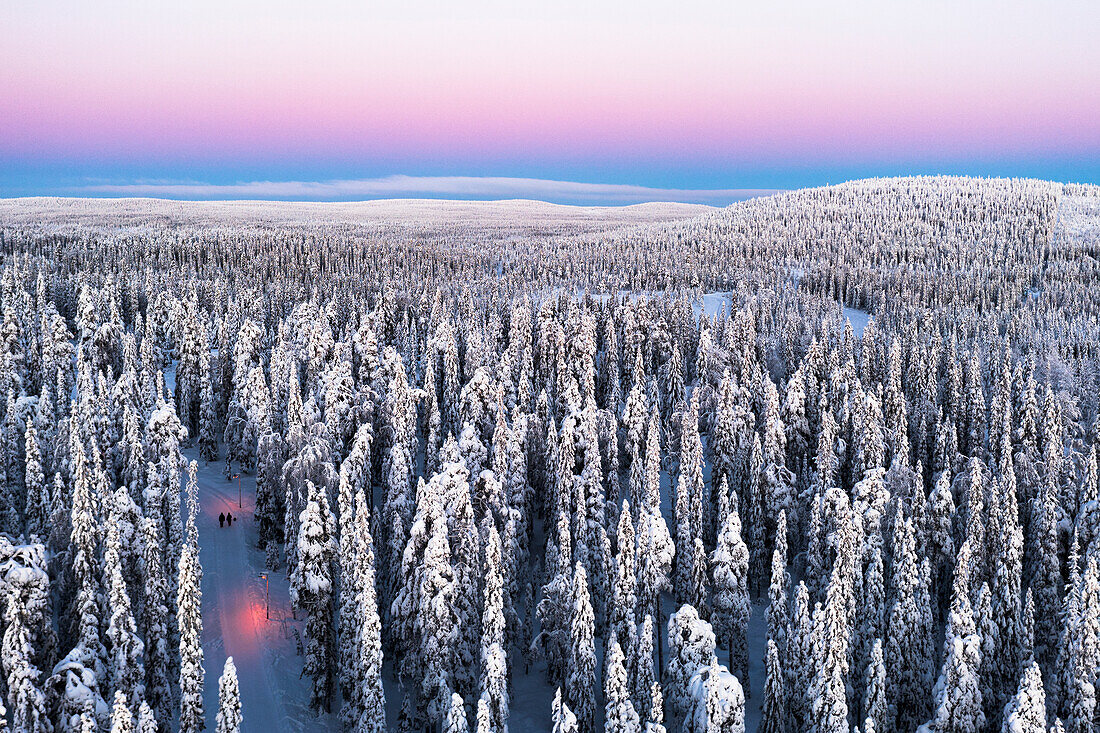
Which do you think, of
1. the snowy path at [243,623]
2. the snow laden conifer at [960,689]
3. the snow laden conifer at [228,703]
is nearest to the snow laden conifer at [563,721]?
the snow laden conifer at [228,703]

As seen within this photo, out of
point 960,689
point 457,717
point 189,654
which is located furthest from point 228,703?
point 960,689

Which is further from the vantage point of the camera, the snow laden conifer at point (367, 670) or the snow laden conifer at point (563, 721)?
the snow laden conifer at point (367, 670)

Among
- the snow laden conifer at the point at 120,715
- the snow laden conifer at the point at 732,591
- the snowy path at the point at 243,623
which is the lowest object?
the snowy path at the point at 243,623

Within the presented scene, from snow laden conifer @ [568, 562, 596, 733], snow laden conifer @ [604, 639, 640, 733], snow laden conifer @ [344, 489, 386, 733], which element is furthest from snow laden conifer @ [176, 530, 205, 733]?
snow laden conifer @ [604, 639, 640, 733]

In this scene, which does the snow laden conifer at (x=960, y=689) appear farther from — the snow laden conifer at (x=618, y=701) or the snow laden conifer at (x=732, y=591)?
the snow laden conifer at (x=618, y=701)

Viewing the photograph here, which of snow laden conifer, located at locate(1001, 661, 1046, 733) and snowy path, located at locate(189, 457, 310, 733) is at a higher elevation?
snow laden conifer, located at locate(1001, 661, 1046, 733)

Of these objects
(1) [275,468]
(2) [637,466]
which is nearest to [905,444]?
(2) [637,466]

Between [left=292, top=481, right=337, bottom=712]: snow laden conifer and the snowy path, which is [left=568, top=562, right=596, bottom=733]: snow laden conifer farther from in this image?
the snowy path

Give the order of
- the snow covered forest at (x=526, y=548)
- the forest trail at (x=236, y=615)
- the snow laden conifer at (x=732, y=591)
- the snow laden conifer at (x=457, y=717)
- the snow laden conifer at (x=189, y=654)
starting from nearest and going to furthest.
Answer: the snow laden conifer at (x=457, y=717) → the snow laden conifer at (x=189, y=654) → the snow covered forest at (x=526, y=548) → the forest trail at (x=236, y=615) → the snow laden conifer at (x=732, y=591)
